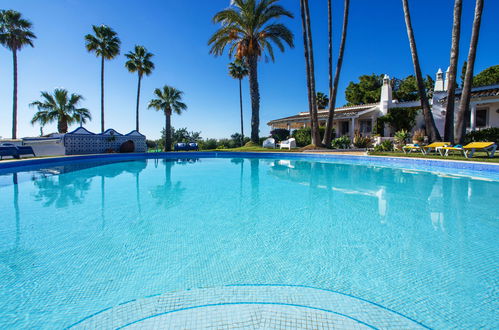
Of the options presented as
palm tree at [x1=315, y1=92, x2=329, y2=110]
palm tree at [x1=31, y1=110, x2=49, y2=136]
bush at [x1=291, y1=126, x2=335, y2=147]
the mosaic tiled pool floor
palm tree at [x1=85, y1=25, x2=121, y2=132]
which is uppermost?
palm tree at [x1=85, y1=25, x2=121, y2=132]

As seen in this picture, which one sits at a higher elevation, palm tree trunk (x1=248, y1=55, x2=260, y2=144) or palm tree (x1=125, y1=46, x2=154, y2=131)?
palm tree (x1=125, y1=46, x2=154, y2=131)

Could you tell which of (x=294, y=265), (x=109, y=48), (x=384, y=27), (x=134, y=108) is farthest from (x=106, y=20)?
(x=294, y=265)

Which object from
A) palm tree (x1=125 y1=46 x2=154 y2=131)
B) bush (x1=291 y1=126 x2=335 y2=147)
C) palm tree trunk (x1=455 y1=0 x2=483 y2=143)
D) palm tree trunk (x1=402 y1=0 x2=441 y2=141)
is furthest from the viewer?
palm tree (x1=125 y1=46 x2=154 y2=131)

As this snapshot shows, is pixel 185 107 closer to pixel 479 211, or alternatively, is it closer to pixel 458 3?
pixel 458 3

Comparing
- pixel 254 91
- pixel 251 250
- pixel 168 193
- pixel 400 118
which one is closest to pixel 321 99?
pixel 400 118

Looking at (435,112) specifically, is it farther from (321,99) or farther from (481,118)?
(321,99)

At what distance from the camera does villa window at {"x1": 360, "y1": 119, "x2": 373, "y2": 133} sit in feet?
81.1

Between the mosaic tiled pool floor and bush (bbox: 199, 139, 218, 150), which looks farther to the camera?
bush (bbox: 199, 139, 218, 150)

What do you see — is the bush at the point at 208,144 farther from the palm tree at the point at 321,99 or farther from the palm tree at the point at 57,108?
the palm tree at the point at 321,99

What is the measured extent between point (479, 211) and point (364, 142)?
14879 millimetres

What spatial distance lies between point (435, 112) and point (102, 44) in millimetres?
29542

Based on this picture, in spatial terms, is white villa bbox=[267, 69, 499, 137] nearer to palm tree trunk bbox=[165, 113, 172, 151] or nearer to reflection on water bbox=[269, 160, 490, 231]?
palm tree trunk bbox=[165, 113, 172, 151]

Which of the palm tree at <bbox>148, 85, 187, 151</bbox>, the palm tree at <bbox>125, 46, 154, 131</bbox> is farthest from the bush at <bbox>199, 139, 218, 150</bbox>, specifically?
Result: the palm tree at <bbox>125, 46, 154, 131</bbox>

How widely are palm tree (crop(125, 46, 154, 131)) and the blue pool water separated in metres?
24.1
